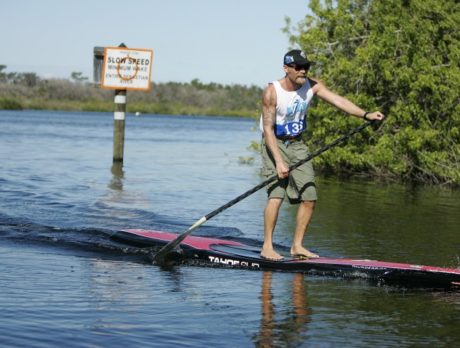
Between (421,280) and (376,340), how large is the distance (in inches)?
78.8

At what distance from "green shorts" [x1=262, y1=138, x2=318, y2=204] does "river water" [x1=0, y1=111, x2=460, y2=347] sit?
2.83 ft

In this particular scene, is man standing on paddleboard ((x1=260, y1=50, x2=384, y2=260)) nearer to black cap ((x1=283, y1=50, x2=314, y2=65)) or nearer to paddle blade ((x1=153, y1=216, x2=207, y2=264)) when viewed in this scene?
black cap ((x1=283, y1=50, x2=314, y2=65))

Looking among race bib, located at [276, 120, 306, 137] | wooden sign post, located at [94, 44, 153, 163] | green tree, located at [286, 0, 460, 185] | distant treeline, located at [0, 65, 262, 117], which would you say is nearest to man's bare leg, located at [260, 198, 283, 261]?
race bib, located at [276, 120, 306, 137]

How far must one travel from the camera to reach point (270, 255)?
881cm

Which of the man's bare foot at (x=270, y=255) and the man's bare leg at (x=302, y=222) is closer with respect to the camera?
the man's bare foot at (x=270, y=255)

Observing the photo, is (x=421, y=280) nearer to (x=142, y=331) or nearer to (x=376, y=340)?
(x=376, y=340)

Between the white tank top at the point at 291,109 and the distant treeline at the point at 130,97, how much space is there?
7502 centimetres

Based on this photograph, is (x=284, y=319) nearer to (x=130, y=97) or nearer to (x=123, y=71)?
(x=123, y=71)

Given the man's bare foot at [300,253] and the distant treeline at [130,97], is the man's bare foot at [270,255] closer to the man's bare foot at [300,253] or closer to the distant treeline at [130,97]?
the man's bare foot at [300,253]

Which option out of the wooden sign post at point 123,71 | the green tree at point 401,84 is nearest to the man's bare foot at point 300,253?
the green tree at point 401,84

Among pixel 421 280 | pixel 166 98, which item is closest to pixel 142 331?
pixel 421 280

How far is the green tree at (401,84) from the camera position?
18281mm

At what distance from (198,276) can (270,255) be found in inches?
32.8

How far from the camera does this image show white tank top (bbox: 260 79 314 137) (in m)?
8.70
